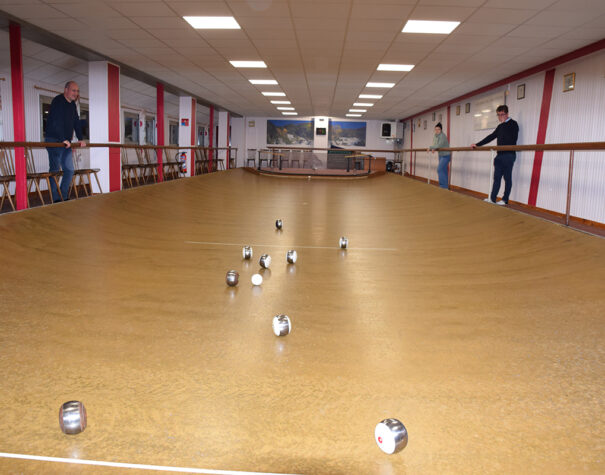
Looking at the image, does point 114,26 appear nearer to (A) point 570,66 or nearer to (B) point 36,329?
(B) point 36,329

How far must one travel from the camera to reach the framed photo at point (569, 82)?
6945mm

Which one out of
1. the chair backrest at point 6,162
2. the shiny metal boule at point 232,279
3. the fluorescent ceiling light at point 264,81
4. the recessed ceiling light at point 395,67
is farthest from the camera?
the fluorescent ceiling light at point 264,81

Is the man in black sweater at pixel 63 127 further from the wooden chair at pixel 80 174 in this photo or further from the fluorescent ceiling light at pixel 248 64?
the fluorescent ceiling light at pixel 248 64

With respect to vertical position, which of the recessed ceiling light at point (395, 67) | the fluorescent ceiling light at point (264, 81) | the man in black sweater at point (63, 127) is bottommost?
the man in black sweater at point (63, 127)

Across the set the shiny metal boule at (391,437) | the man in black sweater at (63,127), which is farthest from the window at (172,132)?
the shiny metal boule at (391,437)

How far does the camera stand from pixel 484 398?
4.37 ft

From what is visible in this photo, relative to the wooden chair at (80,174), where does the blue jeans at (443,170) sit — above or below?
above

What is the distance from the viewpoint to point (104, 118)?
8570 millimetres

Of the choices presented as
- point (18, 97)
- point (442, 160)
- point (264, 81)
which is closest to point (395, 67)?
point (442, 160)

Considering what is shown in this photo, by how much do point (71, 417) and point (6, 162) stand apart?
24.7 feet

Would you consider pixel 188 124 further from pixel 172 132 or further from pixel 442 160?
pixel 442 160

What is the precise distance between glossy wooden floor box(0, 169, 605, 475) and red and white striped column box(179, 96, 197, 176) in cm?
1052

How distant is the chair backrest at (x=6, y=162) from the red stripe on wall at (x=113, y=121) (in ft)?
4.99

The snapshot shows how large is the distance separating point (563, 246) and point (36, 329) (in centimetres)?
307
